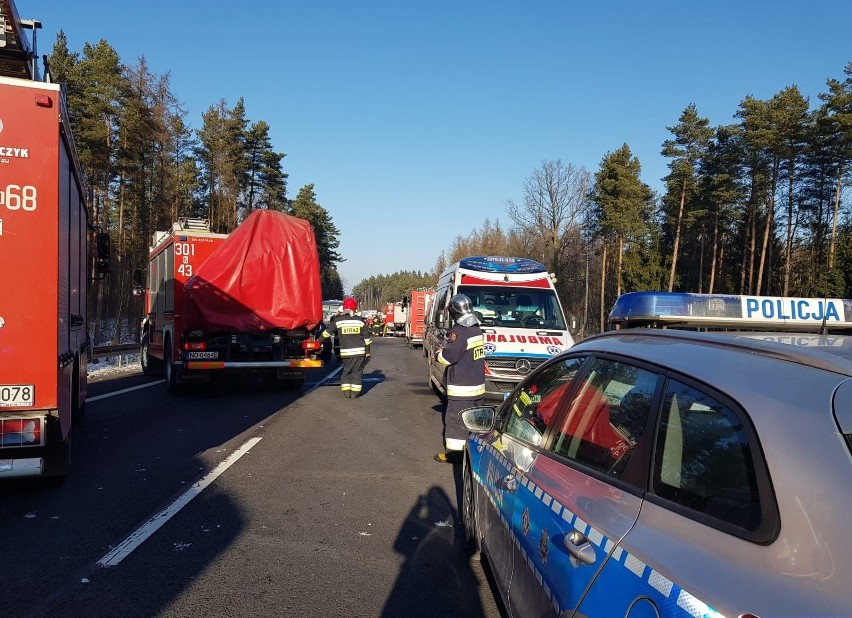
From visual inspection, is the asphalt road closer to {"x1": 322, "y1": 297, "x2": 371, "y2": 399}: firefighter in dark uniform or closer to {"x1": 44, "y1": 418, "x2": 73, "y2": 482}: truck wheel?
{"x1": 44, "y1": 418, "x2": 73, "y2": 482}: truck wheel

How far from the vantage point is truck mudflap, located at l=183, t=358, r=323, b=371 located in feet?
38.7

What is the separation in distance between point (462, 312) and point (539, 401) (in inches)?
154

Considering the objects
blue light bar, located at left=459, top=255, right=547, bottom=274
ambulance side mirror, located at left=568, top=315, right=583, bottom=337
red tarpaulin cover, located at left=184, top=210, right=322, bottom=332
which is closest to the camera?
ambulance side mirror, located at left=568, top=315, right=583, bottom=337

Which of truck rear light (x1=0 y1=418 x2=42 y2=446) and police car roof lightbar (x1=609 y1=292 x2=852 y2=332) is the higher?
police car roof lightbar (x1=609 y1=292 x2=852 y2=332)

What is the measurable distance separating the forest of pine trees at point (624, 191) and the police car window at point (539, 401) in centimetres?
2495

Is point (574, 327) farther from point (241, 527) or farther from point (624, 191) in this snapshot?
point (624, 191)

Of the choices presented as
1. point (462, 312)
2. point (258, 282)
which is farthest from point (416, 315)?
point (462, 312)

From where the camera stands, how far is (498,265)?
11.5m

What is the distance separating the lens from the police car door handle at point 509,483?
3.20 meters

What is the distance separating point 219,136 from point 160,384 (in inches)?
1322

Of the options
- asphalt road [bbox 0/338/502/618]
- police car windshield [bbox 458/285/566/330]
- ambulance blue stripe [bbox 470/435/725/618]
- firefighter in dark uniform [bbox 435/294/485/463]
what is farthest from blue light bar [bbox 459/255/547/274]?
ambulance blue stripe [bbox 470/435/725/618]

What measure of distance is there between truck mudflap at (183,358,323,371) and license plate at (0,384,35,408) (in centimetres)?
658

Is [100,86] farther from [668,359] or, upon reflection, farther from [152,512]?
[668,359]

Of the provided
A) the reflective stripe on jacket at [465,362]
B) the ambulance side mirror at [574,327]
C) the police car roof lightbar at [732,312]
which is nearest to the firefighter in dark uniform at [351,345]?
the ambulance side mirror at [574,327]
